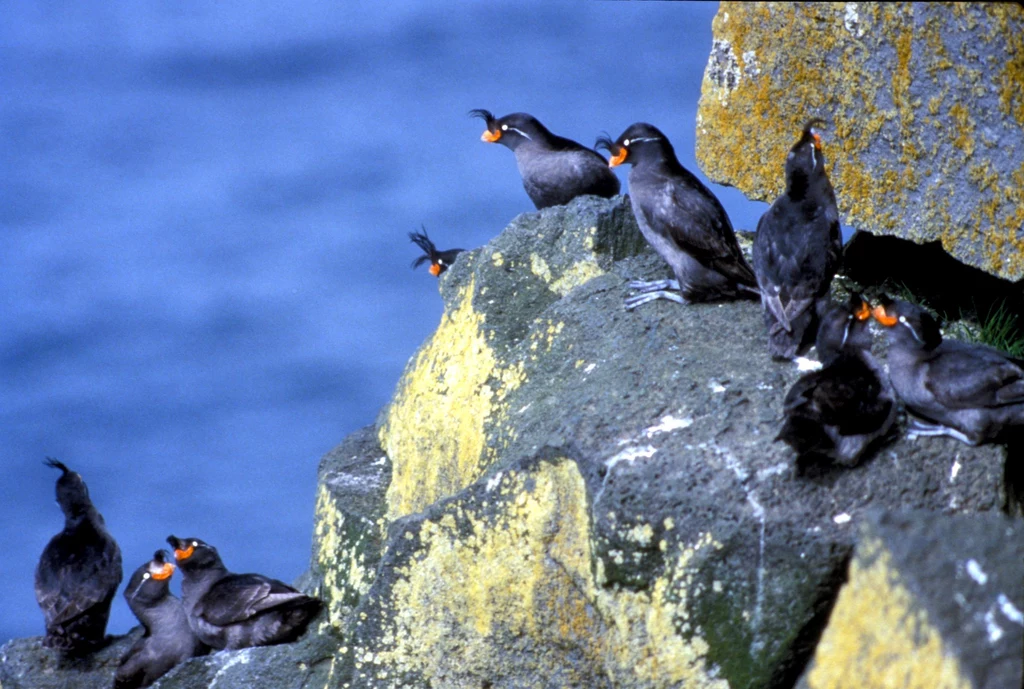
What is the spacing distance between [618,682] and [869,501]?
909 mm

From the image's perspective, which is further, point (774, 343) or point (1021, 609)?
point (774, 343)

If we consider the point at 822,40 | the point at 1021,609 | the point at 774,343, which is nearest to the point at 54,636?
the point at 774,343

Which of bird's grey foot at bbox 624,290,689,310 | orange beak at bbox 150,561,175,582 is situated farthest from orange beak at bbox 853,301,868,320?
orange beak at bbox 150,561,175,582

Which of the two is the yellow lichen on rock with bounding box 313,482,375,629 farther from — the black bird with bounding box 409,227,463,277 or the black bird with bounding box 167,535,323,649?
the black bird with bounding box 409,227,463,277

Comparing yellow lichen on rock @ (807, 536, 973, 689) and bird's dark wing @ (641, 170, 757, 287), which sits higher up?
bird's dark wing @ (641, 170, 757, 287)

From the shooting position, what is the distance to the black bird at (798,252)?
14.3ft

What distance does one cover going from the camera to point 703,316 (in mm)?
4664

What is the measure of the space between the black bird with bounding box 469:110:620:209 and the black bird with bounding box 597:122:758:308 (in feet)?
3.97

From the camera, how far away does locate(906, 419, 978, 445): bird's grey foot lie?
13.1 feet

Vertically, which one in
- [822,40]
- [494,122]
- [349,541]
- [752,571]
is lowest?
[752,571]

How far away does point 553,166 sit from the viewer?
20.8ft

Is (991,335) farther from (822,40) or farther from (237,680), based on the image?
(237,680)

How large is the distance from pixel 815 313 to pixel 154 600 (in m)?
3.21

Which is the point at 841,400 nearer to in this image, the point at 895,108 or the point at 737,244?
the point at 737,244
